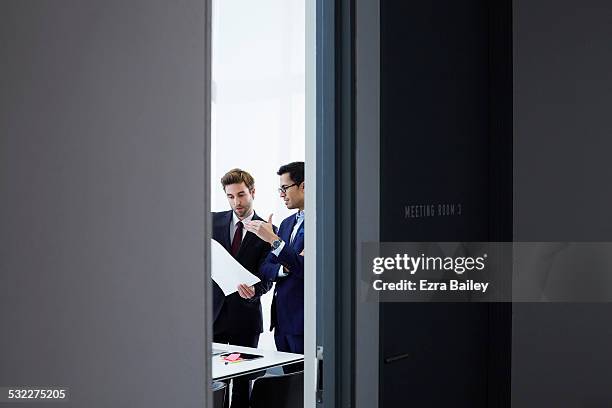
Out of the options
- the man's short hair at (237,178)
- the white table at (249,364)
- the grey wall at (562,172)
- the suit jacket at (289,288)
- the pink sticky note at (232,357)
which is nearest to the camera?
the grey wall at (562,172)

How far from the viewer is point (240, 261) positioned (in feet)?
13.6

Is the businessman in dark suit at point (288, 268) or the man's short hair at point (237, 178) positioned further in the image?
the man's short hair at point (237, 178)

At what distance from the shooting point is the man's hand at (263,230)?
4.12 meters

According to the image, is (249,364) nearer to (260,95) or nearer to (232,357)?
(232,357)

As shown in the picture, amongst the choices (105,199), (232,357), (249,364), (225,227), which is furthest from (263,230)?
Answer: (105,199)

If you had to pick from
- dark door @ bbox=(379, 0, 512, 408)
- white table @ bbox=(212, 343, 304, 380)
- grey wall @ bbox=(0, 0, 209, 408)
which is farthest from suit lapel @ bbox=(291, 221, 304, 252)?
grey wall @ bbox=(0, 0, 209, 408)

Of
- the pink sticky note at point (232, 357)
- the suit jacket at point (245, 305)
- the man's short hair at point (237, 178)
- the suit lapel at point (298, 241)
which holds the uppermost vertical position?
the man's short hair at point (237, 178)

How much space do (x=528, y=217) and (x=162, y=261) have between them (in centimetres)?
194

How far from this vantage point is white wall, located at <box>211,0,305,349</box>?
4301mm

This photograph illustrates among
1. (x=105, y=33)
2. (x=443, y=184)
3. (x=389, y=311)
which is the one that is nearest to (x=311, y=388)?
(x=389, y=311)

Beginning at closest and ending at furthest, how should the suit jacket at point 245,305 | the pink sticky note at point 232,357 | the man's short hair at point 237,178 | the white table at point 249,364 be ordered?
the white table at point 249,364
the pink sticky note at point 232,357
the suit jacket at point 245,305
the man's short hair at point 237,178

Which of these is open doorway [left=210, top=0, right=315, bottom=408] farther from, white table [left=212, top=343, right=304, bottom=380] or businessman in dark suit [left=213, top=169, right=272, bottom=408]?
white table [left=212, top=343, right=304, bottom=380]

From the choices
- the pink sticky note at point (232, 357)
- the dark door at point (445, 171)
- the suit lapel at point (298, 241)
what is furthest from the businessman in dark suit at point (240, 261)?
the dark door at point (445, 171)

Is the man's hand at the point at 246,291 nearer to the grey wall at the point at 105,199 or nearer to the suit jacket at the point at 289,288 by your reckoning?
the suit jacket at the point at 289,288
